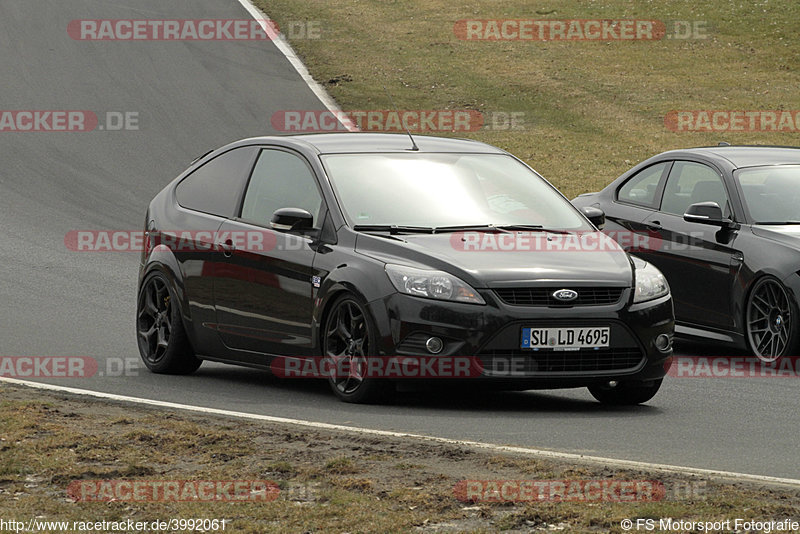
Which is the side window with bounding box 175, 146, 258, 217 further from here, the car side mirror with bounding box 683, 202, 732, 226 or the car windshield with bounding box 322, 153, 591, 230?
the car side mirror with bounding box 683, 202, 732, 226

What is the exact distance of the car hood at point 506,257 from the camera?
30.7 ft

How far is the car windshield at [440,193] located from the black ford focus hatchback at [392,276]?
1cm

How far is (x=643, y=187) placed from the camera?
13.9 m

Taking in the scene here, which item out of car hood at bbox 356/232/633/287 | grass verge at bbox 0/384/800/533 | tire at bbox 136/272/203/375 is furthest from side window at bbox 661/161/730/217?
grass verge at bbox 0/384/800/533

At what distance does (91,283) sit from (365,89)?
17376mm

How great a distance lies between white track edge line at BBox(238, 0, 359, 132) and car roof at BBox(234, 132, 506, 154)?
16500mm

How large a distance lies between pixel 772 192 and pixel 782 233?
2.35ft

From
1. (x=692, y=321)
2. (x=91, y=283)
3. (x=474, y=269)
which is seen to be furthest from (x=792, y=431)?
(x=91, y=283)

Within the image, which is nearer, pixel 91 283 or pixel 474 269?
pixel 474 269

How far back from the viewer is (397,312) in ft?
30.5

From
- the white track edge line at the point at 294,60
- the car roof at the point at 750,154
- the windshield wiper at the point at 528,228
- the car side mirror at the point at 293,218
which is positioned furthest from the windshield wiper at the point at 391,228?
the white track edge line at the point at 294,60

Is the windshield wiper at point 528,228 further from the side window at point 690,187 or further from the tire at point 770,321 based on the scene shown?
the side window at point 690,187

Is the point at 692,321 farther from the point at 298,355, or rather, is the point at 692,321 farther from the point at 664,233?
the point at 298,355

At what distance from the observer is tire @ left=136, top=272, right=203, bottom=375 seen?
11266mm
